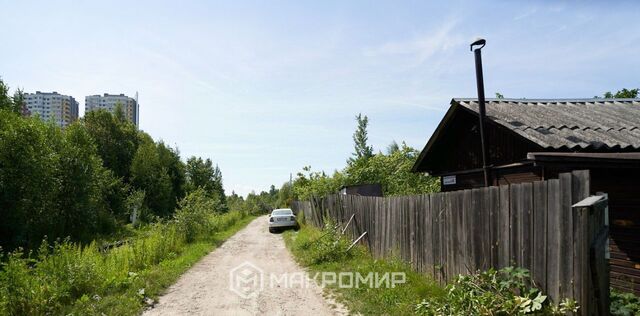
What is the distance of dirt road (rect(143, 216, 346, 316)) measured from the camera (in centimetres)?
661

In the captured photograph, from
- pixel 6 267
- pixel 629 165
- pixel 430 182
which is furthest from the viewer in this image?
pixel 430 182

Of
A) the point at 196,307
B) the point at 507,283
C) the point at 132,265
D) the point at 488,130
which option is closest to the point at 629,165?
the point at 507,283

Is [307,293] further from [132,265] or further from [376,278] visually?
[132,265]

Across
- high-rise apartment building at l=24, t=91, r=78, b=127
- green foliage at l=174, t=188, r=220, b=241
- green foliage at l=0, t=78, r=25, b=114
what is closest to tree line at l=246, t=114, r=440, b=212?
green foliage at l=174, t=188, r=220, b=241

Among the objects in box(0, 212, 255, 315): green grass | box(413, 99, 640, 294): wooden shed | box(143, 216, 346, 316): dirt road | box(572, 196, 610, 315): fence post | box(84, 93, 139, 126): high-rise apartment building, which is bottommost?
box(143, 216, 346, 316): dirt road

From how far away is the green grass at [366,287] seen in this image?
6145 millimetres

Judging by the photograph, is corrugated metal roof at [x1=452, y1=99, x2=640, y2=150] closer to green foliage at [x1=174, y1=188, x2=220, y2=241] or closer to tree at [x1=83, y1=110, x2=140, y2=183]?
green foliage at [x1=174, y1=188, x2=220, y2=241]

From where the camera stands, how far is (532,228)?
15.6ft

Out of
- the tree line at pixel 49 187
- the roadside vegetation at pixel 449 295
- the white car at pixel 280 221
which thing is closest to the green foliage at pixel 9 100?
the tree line at pixel 49 187

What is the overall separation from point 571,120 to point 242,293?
749 centimetres

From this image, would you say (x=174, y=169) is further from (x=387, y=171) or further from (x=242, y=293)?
(x=242, y=293)

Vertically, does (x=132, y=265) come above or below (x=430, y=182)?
below

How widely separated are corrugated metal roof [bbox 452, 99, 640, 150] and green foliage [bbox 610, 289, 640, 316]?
2703 mm

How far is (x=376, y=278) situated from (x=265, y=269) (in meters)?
3.69
